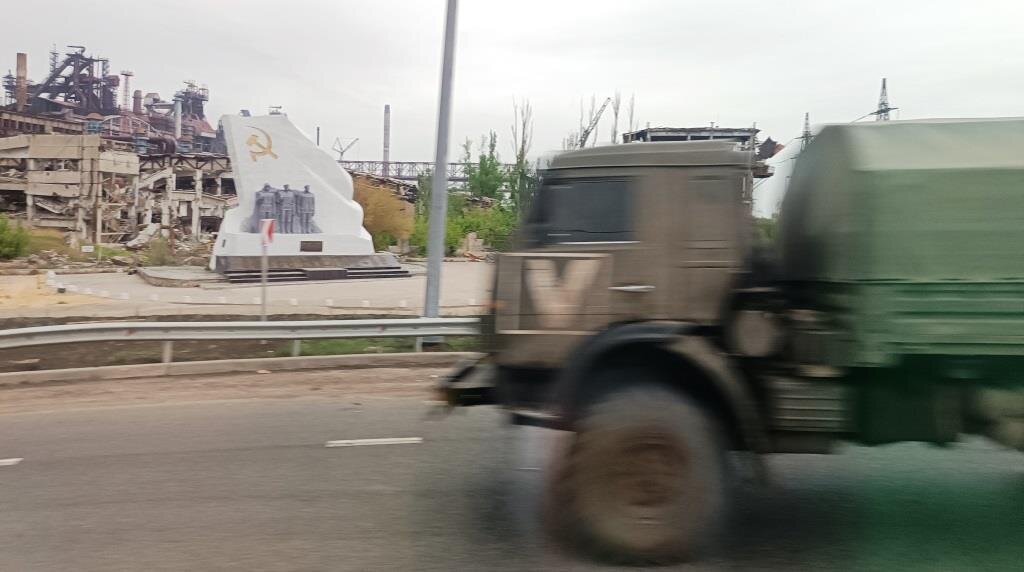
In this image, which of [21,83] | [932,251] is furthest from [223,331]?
[21,83]

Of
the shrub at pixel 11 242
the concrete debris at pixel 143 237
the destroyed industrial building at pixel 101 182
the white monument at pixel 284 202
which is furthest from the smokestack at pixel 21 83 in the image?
the white monument at pixel 284 202

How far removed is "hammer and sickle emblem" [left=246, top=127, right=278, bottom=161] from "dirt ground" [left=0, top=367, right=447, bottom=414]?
24143 millimetres

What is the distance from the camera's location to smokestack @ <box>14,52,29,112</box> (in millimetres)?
93125

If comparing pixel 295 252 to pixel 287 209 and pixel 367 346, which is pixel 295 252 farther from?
pixel 367 346

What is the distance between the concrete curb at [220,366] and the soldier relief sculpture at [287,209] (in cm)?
2315

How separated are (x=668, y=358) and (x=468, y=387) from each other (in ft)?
4.76

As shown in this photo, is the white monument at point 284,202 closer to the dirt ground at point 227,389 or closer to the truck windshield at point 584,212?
the dirt ground at point 227,389

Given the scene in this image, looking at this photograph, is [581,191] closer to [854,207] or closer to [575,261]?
[575,261]

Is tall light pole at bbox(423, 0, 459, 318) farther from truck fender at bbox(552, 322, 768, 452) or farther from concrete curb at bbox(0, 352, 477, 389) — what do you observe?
truck fender at bbox(552, 322, 768, 452)

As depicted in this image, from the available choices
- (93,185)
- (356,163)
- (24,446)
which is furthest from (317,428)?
(356,163)

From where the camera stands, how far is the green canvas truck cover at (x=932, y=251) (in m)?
4.28

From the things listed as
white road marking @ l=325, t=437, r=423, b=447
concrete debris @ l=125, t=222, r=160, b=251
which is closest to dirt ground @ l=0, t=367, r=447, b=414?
white road marking @ l=325, t=437, r=423, b=447

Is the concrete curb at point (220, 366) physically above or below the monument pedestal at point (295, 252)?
below

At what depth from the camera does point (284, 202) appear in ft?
113
